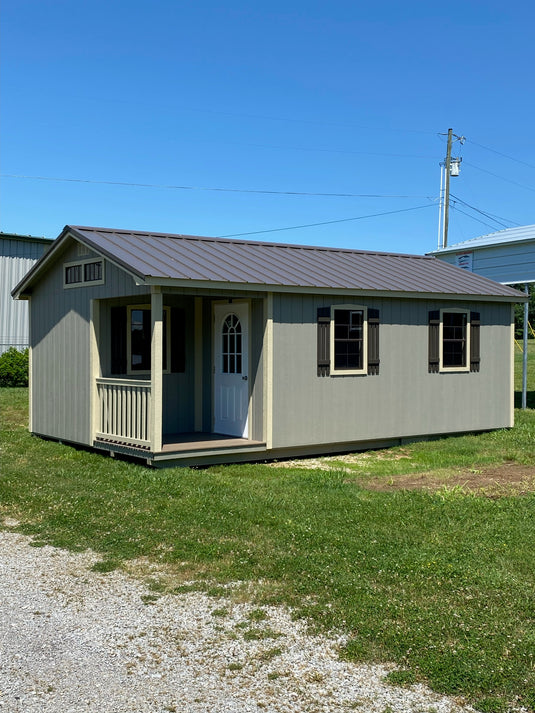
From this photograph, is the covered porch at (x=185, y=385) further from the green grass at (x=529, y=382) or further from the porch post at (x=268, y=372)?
the green grass at (x=529, y=382)

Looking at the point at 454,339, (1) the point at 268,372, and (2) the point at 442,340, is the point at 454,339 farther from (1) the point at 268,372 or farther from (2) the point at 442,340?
(1) the point at 268,372

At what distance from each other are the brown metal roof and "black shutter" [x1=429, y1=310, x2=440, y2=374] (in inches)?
18.3

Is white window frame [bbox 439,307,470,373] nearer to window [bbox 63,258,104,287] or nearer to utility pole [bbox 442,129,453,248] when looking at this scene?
window [bbox 63,258,104,287]

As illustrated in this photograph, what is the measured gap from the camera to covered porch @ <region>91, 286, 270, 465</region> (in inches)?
421

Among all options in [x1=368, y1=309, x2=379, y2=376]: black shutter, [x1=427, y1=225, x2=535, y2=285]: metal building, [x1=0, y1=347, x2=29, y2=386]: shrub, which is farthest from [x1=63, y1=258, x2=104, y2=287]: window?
[x1=0, y1=347, x2=29, y2=386]: shrub

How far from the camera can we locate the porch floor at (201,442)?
1095 centimetres

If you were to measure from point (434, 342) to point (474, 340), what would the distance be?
1.01 m

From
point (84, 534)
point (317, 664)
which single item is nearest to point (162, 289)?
point (84, 534)

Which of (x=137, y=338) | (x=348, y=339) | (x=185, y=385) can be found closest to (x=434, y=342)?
(x=348, y=339)

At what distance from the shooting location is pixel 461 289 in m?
14.0

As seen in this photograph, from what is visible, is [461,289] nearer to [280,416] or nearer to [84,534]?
[280,416]

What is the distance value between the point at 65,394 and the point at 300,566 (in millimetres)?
7526

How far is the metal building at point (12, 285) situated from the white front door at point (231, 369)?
1505 cm

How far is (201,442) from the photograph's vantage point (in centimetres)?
1147
